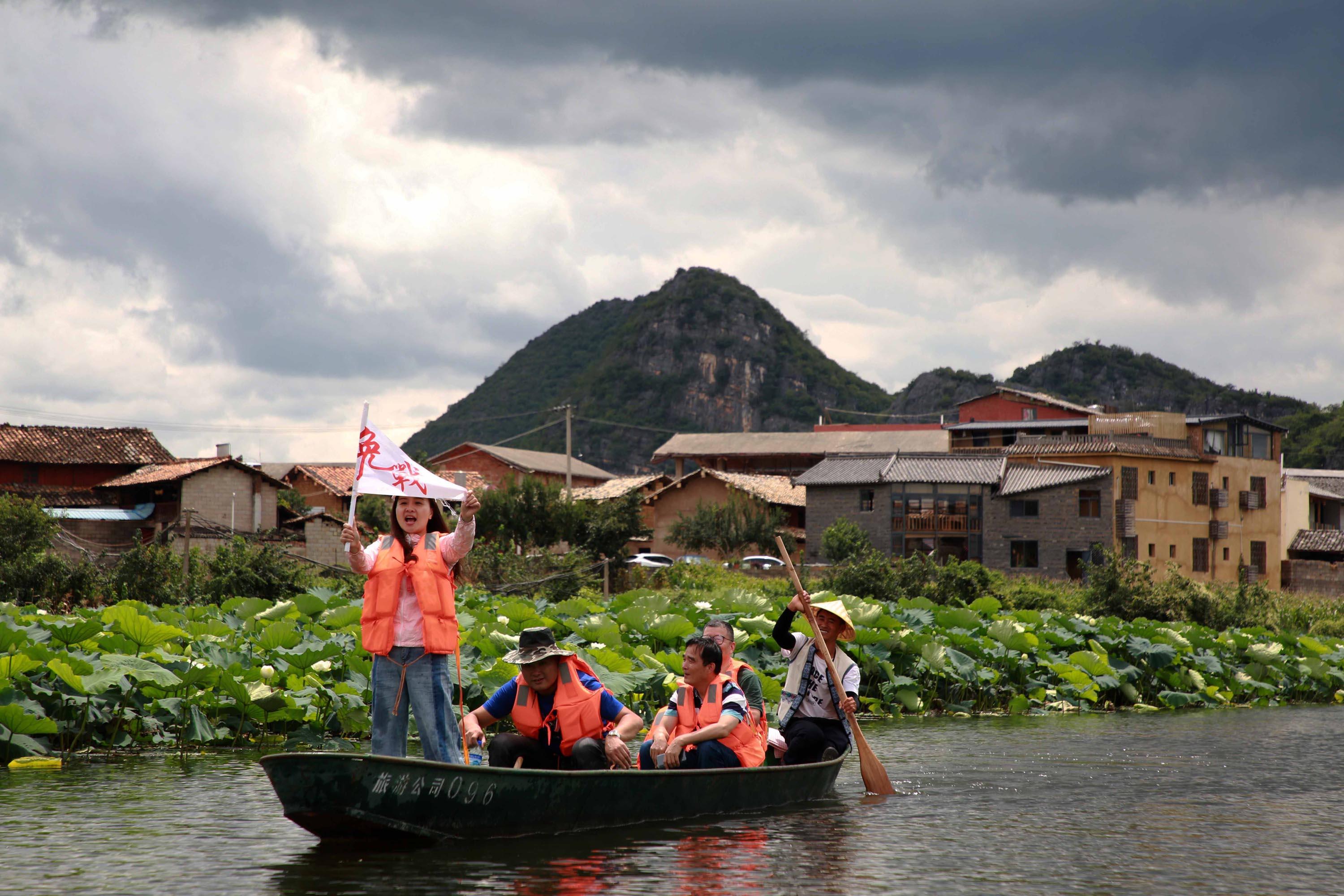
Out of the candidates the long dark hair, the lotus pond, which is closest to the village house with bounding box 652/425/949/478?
the lotus pond

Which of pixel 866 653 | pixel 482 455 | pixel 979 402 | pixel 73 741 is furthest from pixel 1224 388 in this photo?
pixel 73 741

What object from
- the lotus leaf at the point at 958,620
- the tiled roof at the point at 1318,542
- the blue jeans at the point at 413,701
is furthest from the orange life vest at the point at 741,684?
the tiled roof at the point at 1318,542

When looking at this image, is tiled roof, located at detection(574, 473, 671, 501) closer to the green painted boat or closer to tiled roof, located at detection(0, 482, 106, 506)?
tiled roof, located at detection(0, 482, 106, 506)

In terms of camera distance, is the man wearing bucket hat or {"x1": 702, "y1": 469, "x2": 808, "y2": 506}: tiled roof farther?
{"x1": 702, "y1": 469, "x2": 808, "y2": 506}: tiled roof

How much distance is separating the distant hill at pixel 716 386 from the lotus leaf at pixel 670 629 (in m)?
77.0

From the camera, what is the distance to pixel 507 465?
67.6m

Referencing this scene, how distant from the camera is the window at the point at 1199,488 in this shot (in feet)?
175

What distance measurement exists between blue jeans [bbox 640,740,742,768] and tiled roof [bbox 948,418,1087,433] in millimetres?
53649

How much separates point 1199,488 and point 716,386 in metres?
52.7

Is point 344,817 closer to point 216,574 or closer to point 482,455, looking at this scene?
point 216,574

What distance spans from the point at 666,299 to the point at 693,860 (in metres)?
102

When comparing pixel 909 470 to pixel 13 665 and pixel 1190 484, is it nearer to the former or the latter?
pixel 1190 484

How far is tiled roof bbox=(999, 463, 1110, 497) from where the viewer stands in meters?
49.4

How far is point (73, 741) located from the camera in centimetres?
1094
